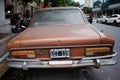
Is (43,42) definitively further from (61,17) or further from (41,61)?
(61,17)

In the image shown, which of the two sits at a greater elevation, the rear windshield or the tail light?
the rear windshield

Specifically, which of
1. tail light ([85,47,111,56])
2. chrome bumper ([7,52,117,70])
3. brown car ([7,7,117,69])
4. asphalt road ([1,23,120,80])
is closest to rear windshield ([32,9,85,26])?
asphalt road ([1,23,120,80])

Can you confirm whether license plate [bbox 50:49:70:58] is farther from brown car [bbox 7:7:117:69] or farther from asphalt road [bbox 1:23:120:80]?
asphalt road [bbox 1:23:120:80]

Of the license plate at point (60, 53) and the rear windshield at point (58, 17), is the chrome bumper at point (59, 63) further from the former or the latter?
the rear windshield at point (58, 17)

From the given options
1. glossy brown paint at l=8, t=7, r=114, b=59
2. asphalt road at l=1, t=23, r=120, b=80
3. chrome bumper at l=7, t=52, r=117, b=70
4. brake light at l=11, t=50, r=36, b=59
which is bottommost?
asphalt road at l=1, t=23, r=120, b=80

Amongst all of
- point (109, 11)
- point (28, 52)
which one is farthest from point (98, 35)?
point (109, 11)

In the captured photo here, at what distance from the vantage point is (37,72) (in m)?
6.41

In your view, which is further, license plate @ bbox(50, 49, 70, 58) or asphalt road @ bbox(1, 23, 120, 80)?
asphalt road @ bbox(1, 23, 120, 80)

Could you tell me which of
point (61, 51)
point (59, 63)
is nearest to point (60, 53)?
point (61, 51)

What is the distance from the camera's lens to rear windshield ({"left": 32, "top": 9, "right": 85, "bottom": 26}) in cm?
709

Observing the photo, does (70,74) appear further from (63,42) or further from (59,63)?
(63,42)

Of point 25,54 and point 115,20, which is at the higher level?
point 25,54

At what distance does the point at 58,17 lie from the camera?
23.6 feet

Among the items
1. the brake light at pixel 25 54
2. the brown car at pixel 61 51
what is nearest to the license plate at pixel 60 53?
the brown car at pixel 61 51
